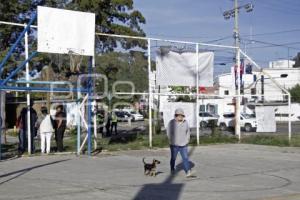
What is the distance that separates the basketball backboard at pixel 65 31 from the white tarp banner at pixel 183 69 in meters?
5.37

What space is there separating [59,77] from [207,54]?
49.7 feet

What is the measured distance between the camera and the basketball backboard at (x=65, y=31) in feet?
58.9

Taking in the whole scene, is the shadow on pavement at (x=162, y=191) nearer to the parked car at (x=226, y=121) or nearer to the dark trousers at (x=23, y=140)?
the dark trousers at (x=23, y=140)

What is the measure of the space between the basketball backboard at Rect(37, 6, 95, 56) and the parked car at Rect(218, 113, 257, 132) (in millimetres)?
26110

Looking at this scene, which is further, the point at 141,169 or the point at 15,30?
the point at 15,30

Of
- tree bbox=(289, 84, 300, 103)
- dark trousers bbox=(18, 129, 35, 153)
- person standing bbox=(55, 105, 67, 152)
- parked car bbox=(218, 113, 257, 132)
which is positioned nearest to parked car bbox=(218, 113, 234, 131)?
parked car bbox=(218, 113, 257, 132)

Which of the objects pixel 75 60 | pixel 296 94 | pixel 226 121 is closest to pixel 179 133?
pixel 75 60

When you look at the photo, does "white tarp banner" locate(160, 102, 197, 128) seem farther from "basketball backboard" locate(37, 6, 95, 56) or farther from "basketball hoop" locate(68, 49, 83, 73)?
"basketball backboard" locate(37, 6, 95, 56)

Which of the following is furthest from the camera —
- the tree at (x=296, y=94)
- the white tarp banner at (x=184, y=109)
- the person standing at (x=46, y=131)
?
the tree at (x=296, y=94)

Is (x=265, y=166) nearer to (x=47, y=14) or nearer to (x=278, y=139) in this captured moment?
(x=47, y=14)

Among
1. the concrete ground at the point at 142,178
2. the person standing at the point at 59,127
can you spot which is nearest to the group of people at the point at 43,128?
the person standing at the point at 59,127

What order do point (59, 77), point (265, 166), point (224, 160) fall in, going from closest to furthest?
point (265, 166) < point (224, 160) < point (59, 77)

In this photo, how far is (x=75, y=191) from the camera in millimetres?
11523

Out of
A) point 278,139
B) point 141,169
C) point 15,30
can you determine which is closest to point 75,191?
point 141,169
